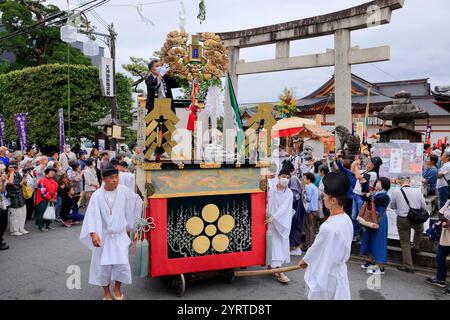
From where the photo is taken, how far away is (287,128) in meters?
14.1

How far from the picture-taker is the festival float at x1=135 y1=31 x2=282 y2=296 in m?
4.77

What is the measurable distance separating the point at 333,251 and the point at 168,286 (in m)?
3.15

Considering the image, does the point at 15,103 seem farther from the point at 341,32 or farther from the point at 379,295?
the point at 379,295

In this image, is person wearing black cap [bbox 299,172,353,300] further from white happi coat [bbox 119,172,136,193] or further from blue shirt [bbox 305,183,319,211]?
white happi coat [bbox 119,172,136,193]

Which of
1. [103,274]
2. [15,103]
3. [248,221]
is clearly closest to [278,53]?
[248,221]

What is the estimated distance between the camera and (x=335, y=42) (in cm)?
1468

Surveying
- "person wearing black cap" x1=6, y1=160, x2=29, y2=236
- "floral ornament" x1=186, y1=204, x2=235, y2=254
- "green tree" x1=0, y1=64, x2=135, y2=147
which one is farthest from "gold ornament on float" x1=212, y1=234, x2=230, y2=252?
"green tree" x1=0, y1=64, x2=135, y2=147

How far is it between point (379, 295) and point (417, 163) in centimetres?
361


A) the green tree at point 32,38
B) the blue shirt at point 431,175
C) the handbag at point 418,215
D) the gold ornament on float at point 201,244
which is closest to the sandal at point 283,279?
the gold ornament on float at point 201,244

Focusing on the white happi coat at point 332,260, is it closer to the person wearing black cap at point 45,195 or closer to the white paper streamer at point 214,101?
the white paper streamer at point 214,101

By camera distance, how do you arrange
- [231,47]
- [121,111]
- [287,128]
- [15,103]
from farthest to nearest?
1. [121,111]
2. [15,103]
3. [231,47]
4. [287,128]

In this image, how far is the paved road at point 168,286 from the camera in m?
5.17

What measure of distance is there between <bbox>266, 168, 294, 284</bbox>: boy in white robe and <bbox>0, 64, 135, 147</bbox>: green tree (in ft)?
52.7

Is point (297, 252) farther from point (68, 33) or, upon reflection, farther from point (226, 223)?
point (68, 33)
